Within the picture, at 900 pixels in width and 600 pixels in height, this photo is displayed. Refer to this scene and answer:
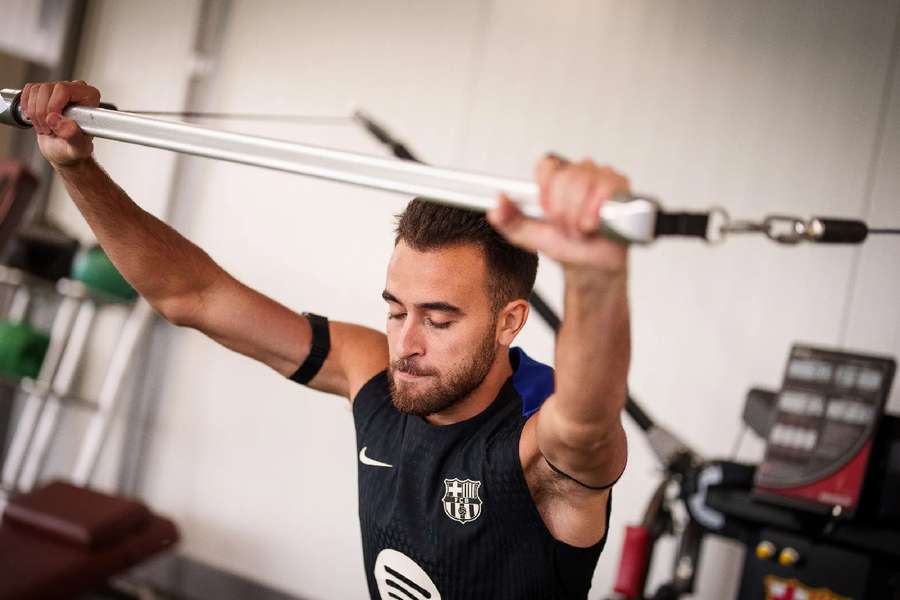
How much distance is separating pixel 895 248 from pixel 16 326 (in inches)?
121

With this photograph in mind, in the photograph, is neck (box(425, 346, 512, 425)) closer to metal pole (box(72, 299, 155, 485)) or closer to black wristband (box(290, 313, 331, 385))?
black wristband (box(290, 313, 331, 385))

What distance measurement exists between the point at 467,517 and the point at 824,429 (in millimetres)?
962

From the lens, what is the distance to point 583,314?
3.08ft

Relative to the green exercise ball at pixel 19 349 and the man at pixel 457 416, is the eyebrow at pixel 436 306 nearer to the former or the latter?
the man at pixel 457 416

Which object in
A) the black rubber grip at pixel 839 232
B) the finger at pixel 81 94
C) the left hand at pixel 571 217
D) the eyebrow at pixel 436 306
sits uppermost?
the finger at pixel 81 94

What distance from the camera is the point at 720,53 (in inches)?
110

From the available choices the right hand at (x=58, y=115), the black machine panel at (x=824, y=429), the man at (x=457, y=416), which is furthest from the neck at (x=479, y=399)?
the black machine panel at (x=824, y=429)

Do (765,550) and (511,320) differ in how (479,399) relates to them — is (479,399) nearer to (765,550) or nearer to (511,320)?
(511,320)

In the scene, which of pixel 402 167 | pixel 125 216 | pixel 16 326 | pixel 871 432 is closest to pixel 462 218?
pixel 402 167

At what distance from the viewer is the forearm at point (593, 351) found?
3.00ft

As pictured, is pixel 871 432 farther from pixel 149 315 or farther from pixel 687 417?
pixel 149 315

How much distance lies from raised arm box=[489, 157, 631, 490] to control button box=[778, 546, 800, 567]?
1117 mm

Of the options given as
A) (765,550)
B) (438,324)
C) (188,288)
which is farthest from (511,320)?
(765,550)

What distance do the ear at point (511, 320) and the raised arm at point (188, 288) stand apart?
1.39ft
